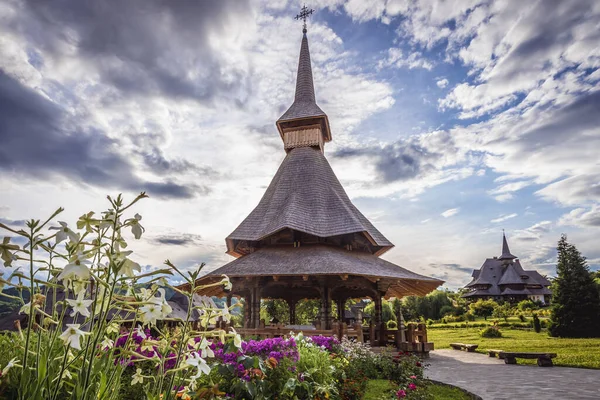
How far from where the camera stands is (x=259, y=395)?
4098mm

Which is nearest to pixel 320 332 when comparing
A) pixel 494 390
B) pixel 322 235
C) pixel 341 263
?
pixel 341 263

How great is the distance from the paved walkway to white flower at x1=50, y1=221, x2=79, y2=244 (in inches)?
305

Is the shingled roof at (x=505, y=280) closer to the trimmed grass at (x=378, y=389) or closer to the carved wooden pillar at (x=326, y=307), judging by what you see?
the carved wooden pillar at (x=326, y=307)

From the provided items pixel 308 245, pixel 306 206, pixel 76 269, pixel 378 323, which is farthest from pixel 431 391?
pixel 306 206

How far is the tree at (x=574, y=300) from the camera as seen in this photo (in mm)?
22219

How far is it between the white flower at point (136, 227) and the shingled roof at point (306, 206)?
489 inches

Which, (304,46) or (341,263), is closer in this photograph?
(341,263)

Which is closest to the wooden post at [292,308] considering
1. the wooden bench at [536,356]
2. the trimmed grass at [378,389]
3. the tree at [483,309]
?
the wooden bench at [536,356]

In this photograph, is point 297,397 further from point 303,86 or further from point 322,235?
point 303,86

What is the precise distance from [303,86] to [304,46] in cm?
339

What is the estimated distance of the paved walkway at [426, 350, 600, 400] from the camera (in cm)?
736

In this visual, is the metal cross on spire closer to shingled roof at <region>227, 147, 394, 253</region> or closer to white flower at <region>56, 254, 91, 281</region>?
shingled roof at <region>227, 147, 394, 253</region>

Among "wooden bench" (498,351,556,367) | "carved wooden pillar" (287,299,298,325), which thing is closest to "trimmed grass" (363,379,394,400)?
"wooden bench" (498,351,556,367)

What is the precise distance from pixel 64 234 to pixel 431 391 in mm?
8212
